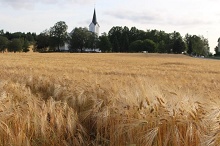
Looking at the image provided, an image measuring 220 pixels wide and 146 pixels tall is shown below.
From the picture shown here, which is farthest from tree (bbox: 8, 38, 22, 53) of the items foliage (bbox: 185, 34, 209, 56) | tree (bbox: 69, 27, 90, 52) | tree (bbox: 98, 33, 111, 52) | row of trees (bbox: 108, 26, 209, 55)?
foliage (bbox: 185, 34, 209, 56)

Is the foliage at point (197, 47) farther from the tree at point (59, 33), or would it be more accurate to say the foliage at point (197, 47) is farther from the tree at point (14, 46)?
the tree at point (14, 46)

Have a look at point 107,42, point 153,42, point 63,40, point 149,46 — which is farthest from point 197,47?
point 63,40

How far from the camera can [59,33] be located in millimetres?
121688

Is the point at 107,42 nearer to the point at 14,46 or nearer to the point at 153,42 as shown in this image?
the point at 153,42

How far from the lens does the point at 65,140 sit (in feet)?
12.7

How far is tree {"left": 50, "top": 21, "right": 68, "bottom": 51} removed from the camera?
390ft

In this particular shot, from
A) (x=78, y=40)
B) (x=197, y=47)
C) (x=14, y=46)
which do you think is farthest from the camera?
(x=197, y=47)

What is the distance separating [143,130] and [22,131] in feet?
4.41

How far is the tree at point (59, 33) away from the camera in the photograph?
4680 inches

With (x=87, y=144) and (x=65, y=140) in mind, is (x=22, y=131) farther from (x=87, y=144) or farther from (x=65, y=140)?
(x=87, y=144)

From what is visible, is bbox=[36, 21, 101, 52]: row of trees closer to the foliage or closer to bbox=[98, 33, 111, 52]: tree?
bbox=[98, 33, 111, 52]: tree

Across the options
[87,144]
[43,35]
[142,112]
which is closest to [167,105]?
[142,112]

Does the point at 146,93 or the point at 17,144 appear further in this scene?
the point at 146,93

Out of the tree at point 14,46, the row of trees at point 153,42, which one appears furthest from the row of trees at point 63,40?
the tree at point 14,46
